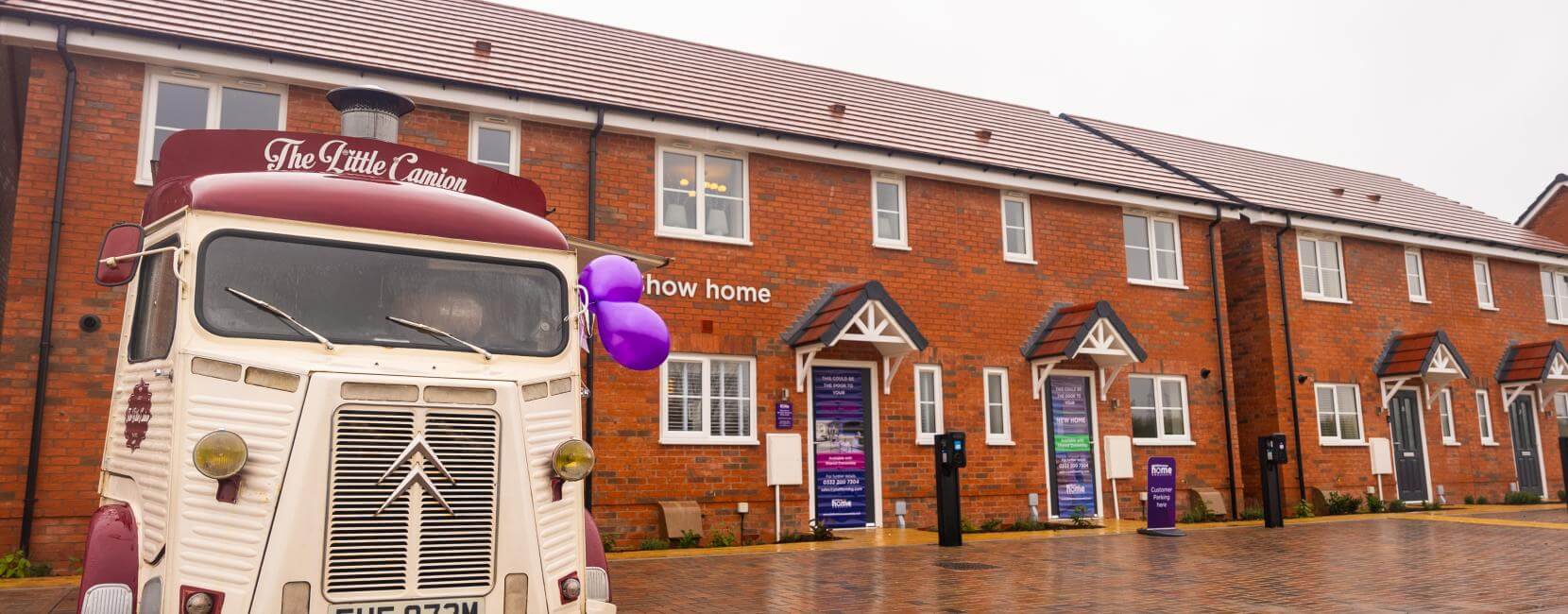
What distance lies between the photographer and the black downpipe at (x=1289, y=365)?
58.4 ft

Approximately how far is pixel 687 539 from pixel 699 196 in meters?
4.54

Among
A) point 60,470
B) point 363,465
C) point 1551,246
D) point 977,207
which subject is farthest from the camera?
point 1551,246

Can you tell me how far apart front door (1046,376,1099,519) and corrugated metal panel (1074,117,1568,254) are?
5773 millimetres

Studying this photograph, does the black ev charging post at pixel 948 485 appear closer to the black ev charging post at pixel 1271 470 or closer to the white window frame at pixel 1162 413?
the white window frame at pixel 1162 413

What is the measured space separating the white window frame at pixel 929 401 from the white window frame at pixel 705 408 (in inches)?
98.6

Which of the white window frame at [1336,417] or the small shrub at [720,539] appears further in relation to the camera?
the white window frame at [1336,417]

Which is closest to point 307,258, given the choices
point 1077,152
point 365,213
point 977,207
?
point 365,213

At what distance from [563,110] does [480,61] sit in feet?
5.09

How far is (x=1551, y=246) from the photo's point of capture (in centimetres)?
2306

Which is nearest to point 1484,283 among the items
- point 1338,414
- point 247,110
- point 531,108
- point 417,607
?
point 1338,414

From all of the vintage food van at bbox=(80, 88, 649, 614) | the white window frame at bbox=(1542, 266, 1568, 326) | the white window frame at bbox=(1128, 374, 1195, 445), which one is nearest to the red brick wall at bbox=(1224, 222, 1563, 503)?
the white window frame at bbox=(1542, 266, 1568, 326)

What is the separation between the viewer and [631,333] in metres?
6.98

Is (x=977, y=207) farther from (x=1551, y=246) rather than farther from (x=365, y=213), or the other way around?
(x=1551, y=246)

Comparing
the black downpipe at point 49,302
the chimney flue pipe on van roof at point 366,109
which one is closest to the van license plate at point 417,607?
the chimney flue pipe on van roof at point 366,109
